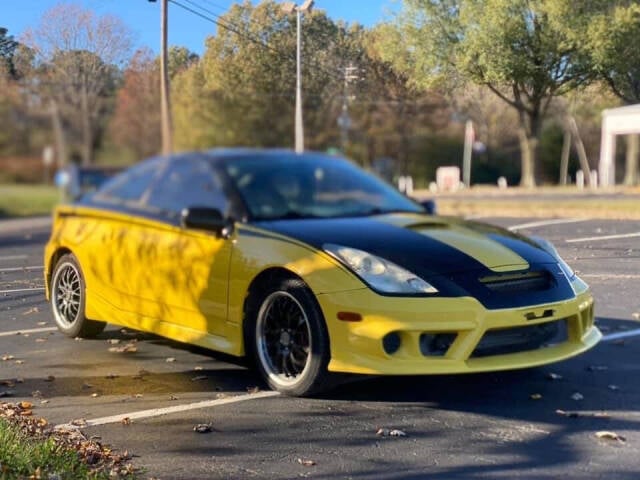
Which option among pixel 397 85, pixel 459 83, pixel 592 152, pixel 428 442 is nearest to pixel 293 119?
pixel 397 85

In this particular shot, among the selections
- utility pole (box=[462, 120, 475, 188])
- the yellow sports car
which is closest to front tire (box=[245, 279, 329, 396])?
the yellow sports car

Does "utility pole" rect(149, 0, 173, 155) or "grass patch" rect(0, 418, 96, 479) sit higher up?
"utility pole" rect(149, 0, 173, 155)

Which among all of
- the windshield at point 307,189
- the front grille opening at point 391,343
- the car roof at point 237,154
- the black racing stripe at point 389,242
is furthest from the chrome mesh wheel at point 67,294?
the front grille opening at point 391,343

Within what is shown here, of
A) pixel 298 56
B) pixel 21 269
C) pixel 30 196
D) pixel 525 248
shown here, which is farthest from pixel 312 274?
pixel 21 269

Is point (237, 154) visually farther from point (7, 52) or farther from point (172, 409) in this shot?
point (7, 52)

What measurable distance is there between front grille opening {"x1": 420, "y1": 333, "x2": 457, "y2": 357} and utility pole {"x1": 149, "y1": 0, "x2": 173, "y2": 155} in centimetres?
246

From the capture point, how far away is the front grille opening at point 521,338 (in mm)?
5070

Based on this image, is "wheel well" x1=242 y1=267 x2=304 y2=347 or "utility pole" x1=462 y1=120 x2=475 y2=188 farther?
"utility pole" x1=462 y1=120 x2=475 y2=188

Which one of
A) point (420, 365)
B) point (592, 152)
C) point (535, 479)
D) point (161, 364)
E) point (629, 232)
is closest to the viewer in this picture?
point (535, 479)

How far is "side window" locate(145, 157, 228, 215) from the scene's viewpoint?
18.8 ft

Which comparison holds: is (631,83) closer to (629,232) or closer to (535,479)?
(629,232)

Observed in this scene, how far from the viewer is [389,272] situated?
503 centimetres

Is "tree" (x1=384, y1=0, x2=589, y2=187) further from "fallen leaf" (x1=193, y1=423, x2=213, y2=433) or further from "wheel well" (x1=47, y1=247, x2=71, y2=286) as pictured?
"fallen leaf" (x1=193, y1=423, x2=213, y2=433)

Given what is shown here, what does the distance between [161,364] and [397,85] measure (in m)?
3.94
